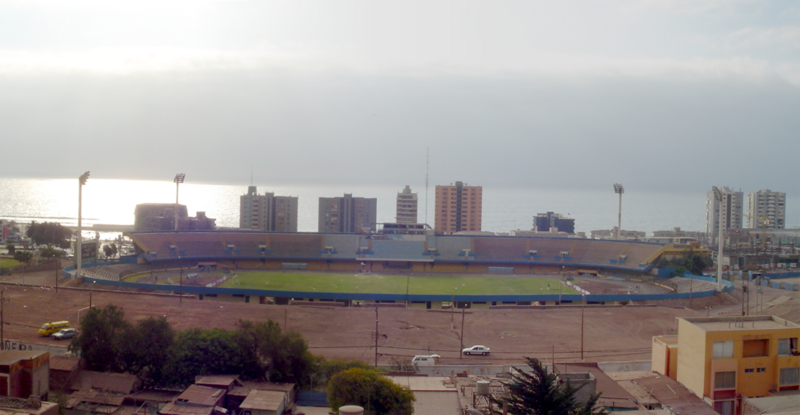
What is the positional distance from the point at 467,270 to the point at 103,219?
85.3 metres

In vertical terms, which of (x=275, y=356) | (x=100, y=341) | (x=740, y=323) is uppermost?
(x=740, y=323)

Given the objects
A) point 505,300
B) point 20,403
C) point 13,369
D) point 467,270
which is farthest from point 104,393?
point 467,270

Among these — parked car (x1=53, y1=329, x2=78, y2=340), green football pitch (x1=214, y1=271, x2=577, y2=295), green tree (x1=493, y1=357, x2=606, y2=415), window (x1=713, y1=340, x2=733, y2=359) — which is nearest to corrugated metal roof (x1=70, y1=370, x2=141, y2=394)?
parked car (x1=53, y1=329, x2=78, y2=340)

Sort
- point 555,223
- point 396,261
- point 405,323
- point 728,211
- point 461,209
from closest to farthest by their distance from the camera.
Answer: point 405,323 → point 396,261 → point 461,209 → point 555,223 → point 728,211

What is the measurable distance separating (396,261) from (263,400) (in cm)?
2858

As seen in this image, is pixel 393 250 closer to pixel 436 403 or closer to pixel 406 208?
pixel 406 208

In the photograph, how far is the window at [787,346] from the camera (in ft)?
40.6

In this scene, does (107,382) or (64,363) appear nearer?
(107,382)

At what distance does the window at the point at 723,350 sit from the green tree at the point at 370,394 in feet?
20.3

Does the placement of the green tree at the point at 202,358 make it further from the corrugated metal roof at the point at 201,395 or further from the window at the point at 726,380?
the window at the point at 726,380

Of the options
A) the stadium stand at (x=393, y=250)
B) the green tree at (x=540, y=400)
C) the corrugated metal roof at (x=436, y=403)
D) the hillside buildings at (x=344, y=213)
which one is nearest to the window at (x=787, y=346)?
the green tree at (x=540, y=400)

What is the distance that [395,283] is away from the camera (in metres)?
33.8

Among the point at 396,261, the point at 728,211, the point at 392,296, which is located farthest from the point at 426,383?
the point at 728,211

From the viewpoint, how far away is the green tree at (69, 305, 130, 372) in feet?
46.7
